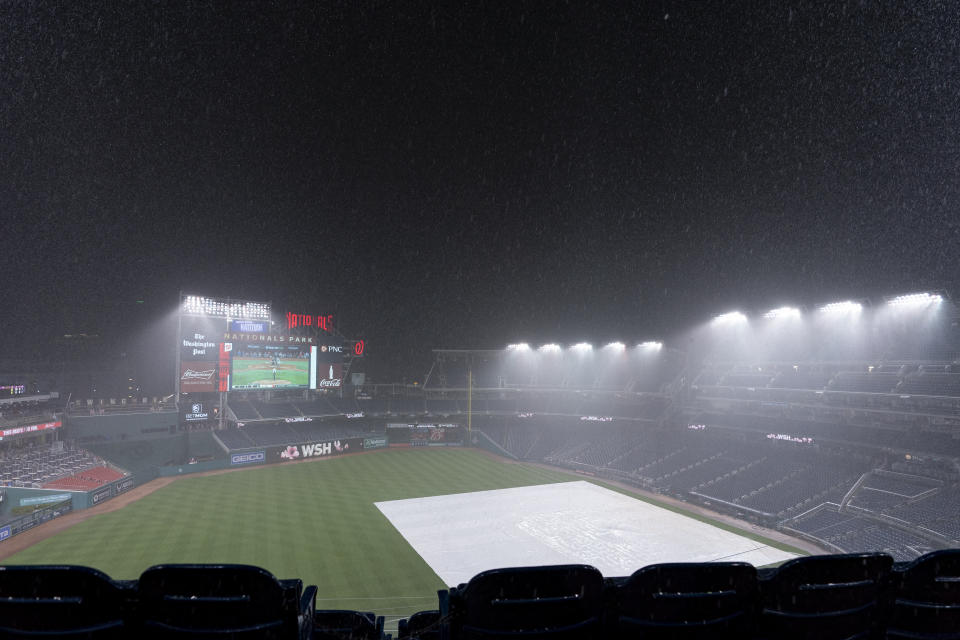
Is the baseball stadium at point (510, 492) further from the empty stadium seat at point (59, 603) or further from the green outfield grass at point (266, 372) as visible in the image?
the green outfield grass at point (266, 372)

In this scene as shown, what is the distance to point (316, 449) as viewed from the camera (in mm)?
37875

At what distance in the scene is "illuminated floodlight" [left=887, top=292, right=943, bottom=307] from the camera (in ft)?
85.8

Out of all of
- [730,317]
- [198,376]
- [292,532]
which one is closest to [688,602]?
[292,532]

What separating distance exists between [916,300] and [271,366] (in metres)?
45.6

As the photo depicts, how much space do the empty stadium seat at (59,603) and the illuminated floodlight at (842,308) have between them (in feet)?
125

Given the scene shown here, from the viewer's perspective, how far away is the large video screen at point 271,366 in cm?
3616

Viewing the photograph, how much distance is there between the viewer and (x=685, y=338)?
41719 millimetres

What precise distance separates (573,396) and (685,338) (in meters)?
13.5

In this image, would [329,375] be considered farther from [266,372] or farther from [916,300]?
[916,300]

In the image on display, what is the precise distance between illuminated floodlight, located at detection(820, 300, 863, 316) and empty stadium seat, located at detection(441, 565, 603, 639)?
3663 centimetres

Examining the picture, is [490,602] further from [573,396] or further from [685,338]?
[573,396]

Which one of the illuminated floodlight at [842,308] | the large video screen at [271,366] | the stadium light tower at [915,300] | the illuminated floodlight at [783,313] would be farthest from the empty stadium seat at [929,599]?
the large video screen at [271,366]

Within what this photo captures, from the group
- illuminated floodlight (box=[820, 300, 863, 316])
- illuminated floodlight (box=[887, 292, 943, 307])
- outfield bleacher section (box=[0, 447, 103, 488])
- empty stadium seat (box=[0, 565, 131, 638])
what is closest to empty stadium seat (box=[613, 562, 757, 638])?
empty stadium seat (box=[0, 565, 131, 638])

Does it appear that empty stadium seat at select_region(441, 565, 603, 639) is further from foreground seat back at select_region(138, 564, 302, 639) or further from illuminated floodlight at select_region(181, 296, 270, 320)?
illuminated floodlight at select_region(181, 296, 270, 320)
